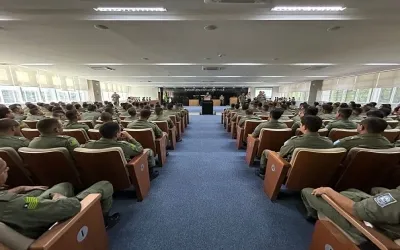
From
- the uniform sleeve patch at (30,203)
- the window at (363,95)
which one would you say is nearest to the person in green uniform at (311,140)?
the uniform sleeve patch at (30,203)

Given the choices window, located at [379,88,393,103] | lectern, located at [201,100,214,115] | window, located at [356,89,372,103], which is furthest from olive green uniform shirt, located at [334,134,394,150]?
window, located at [356,89,372,103]

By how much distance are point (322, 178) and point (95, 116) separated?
15.8ft

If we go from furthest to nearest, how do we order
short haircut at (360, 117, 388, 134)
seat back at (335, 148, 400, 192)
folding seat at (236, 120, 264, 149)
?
folding seat at (236, 120, 264, 149), short haircut at (360, 117, 388, 134), seat back at (335, 148, 400, 192)

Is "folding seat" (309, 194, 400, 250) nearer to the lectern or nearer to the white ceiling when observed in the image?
the white ceiling

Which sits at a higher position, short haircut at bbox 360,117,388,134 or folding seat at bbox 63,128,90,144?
short haircut at bbox 360,117,388,134

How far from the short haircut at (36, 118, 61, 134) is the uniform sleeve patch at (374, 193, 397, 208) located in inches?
112

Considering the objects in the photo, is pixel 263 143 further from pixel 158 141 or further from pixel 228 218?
pixel 158 141

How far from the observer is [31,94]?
30.6 feet

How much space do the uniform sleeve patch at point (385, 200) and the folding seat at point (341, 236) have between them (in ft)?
0.54

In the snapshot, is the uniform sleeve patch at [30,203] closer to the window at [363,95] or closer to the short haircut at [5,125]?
the short haircut at [5,125]

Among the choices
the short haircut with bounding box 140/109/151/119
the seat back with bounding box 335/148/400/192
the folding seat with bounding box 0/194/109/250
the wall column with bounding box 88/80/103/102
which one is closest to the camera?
the folding seat with bounding box 0/194/109/250

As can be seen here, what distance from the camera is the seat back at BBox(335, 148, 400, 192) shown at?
5.31 feet

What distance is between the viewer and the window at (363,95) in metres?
9.99

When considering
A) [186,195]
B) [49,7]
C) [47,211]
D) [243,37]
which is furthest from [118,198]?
[243,37]
